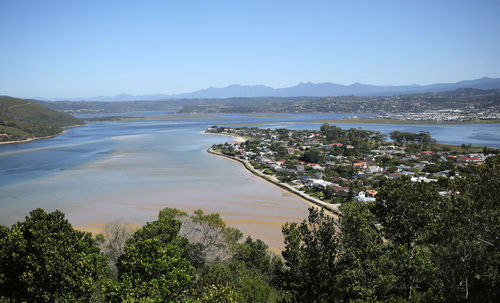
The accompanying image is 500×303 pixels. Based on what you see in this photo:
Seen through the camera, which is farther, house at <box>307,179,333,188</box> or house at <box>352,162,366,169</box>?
house at <box>352,162,366,169</box>

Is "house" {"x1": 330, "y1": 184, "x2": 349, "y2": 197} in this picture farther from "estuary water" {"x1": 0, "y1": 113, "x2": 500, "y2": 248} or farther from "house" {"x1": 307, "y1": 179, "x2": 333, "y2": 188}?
"estuary water" {"x1": 0, "y1": 113, "x2": 500, "y2": 248}

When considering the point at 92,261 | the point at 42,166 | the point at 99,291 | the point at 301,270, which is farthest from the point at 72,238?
the point at 42,166

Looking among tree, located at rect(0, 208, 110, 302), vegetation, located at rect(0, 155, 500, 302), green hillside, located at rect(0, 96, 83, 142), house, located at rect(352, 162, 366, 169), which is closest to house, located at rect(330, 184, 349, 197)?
house, located at rect(352, 162, 366, 169)

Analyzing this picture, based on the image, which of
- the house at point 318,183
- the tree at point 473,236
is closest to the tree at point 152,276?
the tree at point 473,236

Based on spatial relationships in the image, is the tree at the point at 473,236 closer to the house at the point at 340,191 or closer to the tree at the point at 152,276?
the tree at the point at 152,276

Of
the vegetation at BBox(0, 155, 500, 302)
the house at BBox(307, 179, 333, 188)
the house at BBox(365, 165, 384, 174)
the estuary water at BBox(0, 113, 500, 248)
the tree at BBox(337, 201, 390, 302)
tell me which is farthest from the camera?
the house at BBox(365, 165, 384, 174)

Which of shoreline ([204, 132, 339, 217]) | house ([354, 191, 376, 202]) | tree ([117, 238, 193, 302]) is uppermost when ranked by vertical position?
tree ([117, 238, 193, 302])

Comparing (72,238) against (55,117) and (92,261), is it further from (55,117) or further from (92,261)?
(55,117)

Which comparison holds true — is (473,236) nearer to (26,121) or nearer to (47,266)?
(47,266)
